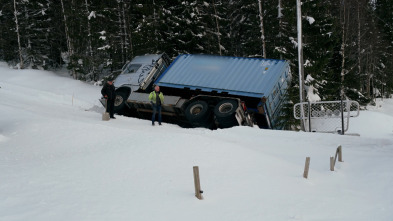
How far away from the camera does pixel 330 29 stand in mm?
18156

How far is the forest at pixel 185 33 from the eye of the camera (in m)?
18.3

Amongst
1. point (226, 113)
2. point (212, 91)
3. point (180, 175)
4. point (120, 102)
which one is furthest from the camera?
point (120, 102)

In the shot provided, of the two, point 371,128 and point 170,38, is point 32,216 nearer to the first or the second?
point 371,128

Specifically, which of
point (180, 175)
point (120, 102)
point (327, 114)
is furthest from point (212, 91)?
point (180, 175)

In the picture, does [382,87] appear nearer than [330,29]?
No

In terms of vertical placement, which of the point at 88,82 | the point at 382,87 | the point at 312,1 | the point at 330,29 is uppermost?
the point at 312,1

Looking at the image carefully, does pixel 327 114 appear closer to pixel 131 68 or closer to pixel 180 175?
pixel 180 175

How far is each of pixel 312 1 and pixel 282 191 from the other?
45.4 ft

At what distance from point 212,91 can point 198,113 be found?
44.7 inches

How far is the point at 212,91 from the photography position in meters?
13.2

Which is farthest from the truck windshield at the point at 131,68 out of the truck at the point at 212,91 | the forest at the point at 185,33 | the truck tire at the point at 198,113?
the forest at the point at 185,33

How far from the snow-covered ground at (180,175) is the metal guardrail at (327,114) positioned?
1.08 meters

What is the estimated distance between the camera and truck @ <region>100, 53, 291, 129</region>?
12.5 m

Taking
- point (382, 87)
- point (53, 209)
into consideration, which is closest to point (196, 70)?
point (53, 209)
